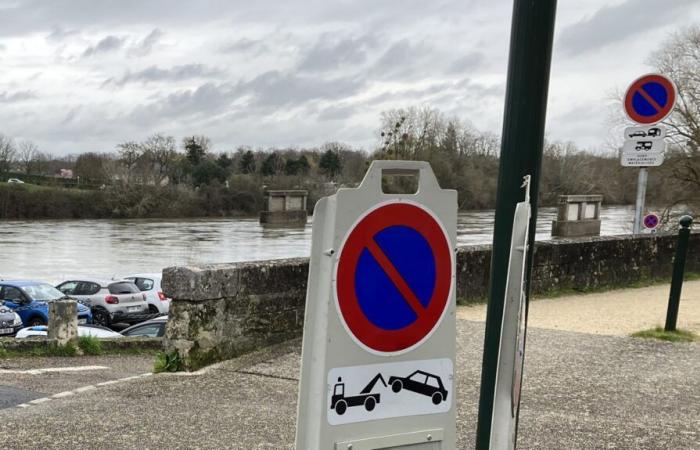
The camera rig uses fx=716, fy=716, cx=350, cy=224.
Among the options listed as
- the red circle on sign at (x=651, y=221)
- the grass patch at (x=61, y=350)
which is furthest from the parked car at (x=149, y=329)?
the red circle on sign at (x=651, y=221)

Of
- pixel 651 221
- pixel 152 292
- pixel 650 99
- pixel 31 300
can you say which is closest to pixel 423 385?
pixel 650 99

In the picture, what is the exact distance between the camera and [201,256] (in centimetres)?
3200

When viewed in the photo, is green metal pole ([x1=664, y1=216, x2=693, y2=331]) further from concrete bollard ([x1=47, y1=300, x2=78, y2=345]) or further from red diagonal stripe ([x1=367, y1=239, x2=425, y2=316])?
concrete bollard ([x1=47, y1=300, x2=78, y2=345])

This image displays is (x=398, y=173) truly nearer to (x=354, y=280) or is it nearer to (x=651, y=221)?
(x=354, y=280)

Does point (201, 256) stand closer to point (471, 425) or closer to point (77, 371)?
point (77, 371)

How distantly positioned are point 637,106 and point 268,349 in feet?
15.5

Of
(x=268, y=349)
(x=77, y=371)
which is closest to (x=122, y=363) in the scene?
(x=77, y=371)

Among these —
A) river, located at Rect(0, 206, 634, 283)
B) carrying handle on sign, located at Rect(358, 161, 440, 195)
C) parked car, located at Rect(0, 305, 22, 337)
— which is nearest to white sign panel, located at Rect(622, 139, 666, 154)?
carrying handle on sign, located at Rect(358, 161, 440, 195)

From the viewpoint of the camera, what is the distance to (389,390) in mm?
2041

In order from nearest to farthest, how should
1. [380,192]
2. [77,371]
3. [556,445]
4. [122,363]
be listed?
1. [380,192]
2. [556,445]
3. [77,371]
4. [122,363]

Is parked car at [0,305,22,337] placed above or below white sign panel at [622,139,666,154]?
below

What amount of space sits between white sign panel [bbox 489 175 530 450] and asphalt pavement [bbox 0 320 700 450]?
1900mm

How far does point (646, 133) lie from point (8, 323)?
14.3m

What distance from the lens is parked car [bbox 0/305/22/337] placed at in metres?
16.1
